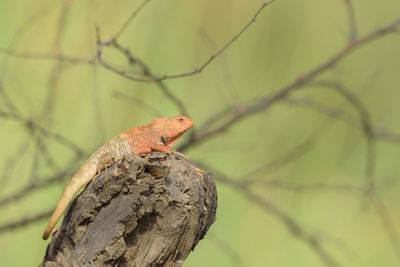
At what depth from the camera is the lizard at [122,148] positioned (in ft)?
8.77

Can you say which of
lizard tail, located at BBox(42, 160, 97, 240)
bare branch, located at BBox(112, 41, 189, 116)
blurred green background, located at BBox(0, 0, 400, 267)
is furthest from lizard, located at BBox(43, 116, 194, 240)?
blurred green background, located at BBox(0, 0, 400, 267)

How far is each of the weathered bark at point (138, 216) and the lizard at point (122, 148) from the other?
0.12 metres

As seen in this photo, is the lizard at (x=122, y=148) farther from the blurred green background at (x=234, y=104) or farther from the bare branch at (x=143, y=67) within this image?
the blurred green background at (x=234, y=104)

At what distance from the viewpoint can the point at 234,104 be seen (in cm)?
476

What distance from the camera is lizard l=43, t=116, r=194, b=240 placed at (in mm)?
2672

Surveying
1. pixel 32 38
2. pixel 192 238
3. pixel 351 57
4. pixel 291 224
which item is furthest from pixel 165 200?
pixel 351 57

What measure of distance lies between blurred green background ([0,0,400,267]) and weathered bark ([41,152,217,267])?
198 centimetres

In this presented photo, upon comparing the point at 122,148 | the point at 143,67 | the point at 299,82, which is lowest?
the point at 122,148

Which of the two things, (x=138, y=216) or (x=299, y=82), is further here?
(x=299, y=82)

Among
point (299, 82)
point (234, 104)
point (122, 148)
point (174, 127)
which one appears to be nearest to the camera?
point (122, 148)

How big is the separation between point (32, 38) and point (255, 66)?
6.94 ft

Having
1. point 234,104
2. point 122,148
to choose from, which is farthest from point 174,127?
point 234,104

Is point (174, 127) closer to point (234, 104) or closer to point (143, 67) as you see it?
point (143, 67)

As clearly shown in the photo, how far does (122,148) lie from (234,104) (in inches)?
80.8
